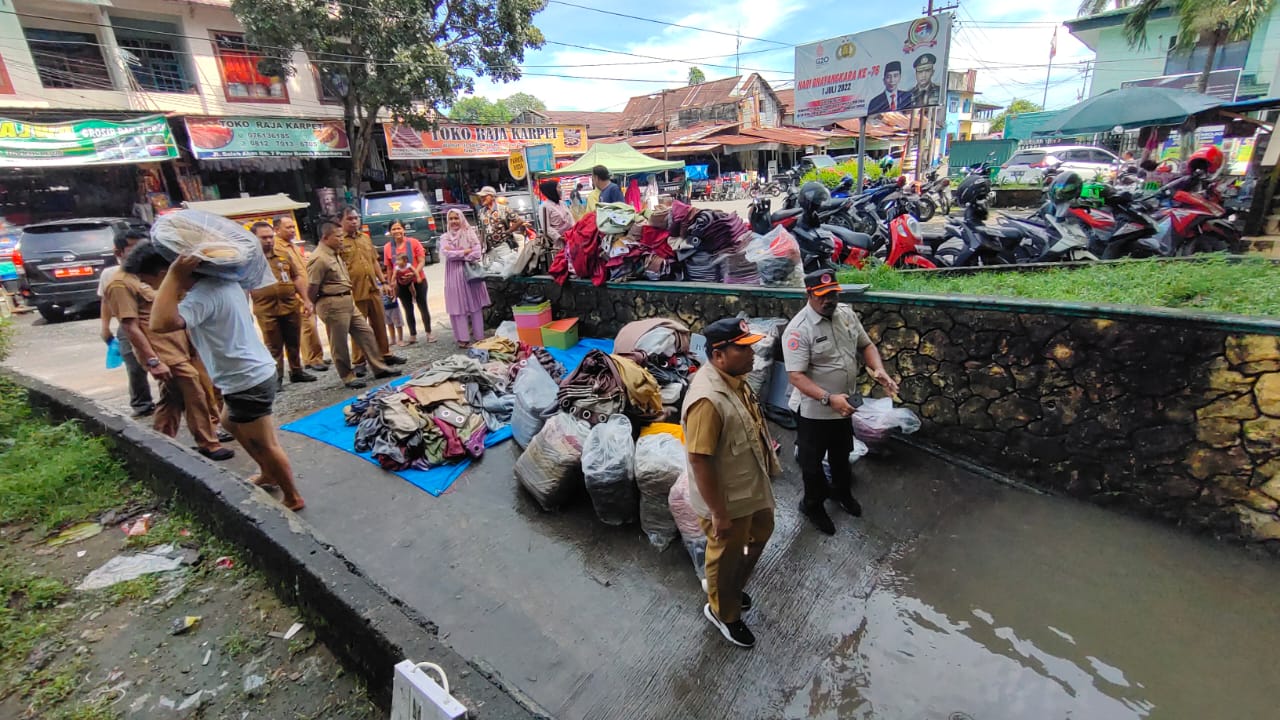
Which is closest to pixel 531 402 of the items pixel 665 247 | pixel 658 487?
pixel 658 487

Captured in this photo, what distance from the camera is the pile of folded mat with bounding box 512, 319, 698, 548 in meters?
3.27

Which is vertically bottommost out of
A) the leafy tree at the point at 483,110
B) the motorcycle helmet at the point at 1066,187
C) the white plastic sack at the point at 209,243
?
the motorcycle helmet at the point at 1066,187

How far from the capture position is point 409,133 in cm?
1945

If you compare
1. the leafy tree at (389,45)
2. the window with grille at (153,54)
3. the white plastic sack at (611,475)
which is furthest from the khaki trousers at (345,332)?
the window with grille at (153,54)

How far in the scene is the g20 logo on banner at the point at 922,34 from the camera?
35.6ft

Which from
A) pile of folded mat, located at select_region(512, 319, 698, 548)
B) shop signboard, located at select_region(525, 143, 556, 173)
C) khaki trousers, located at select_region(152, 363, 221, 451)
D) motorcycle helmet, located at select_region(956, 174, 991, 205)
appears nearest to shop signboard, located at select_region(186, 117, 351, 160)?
shop signboard, located at select_region(525, 143, 556, 173)

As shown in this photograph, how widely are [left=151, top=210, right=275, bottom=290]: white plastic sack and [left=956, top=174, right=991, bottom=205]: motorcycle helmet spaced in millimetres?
6616

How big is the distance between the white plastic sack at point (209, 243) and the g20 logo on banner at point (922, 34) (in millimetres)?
12231

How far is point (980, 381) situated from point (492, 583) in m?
3.28

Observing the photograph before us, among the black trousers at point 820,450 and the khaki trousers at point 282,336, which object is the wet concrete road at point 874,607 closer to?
the black trousers at point 820,450

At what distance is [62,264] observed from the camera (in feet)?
30.8

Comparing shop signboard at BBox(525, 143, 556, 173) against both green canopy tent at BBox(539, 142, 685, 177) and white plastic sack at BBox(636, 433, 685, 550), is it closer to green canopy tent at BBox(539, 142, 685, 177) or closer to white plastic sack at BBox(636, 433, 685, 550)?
green canopy tent at BBox(539, 142, 685, 177)

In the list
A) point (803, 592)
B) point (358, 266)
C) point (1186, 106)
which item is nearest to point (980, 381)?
point (803, 592)

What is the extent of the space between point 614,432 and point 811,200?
413cm
